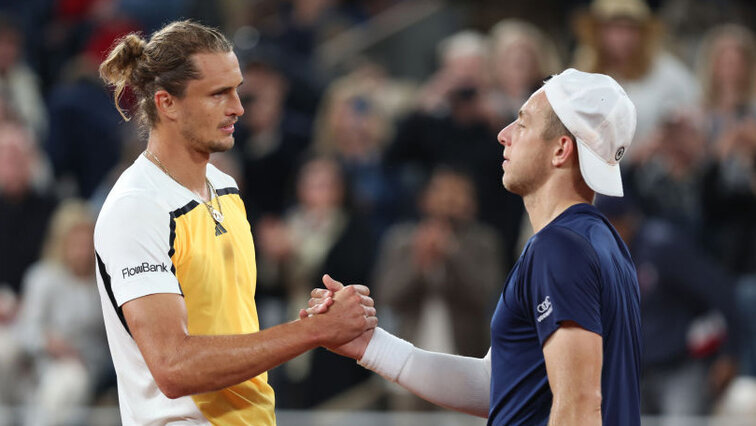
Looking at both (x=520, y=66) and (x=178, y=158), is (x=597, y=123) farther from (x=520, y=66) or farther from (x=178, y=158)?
(x=520, y=66)

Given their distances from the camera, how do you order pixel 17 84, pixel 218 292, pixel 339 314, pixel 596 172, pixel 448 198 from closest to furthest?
pixel 596 172, pixel 218 292, pixel 339 314, pixel 448 198, pixel 17 84

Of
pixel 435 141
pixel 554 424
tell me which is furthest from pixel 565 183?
pixel 435 141

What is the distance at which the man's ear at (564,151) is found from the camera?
3.81 meters

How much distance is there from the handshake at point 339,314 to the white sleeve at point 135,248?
519 millimetres

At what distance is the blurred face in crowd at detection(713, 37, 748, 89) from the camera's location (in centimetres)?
884

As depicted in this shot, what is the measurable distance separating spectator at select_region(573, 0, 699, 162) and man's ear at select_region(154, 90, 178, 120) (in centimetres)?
521

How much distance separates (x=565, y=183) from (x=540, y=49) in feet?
17.8

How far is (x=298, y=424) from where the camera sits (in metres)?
7.64

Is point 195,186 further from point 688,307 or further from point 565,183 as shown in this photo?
point 688,307

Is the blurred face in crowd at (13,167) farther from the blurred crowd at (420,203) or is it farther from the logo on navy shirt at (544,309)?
the logo on navy shirt at (544,309)

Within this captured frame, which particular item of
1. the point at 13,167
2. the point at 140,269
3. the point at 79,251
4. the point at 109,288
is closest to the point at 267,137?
the point at 79,251

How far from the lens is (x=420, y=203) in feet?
28.0

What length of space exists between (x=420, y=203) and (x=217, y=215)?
4.48m

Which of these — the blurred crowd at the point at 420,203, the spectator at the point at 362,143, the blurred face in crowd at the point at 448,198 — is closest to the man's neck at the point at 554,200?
the blurred crowd at the point at 420,203
